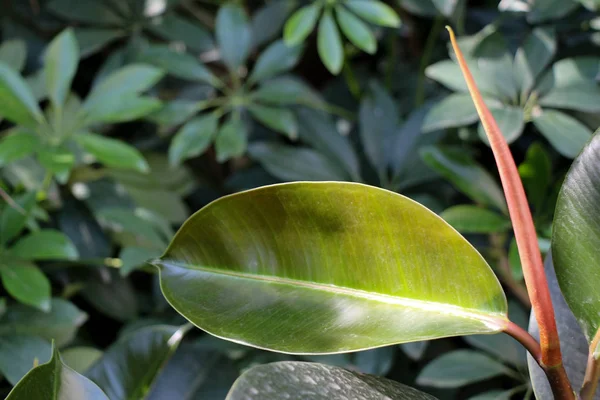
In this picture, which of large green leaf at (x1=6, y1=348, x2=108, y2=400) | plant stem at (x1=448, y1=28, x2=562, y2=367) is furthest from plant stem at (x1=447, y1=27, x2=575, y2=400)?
large green leaf at (x1=6, y1=348, x2=108, y2=400)

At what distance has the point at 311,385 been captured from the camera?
12.2 inches

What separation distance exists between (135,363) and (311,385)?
0.92 ft

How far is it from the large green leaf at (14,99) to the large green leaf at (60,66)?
49 mm

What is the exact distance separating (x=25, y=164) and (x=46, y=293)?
0.77 ft

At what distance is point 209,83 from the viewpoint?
92 cm

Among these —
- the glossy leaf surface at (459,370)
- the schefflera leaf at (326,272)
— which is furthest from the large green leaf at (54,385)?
Answer: the glossy leaf surface at (459,370)

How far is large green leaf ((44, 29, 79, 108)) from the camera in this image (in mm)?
745

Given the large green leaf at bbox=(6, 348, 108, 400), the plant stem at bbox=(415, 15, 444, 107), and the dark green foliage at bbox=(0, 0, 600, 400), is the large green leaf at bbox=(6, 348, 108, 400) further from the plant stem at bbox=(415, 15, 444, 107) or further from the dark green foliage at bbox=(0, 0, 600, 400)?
the plant stem at bbox=(415, 15, 444, 107)

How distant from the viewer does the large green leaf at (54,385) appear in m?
0.32

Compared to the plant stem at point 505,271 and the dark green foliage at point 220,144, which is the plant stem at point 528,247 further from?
the plant stem at point 505,271

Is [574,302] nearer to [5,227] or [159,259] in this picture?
[159,259]

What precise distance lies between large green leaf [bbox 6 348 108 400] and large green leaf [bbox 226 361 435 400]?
12 cm

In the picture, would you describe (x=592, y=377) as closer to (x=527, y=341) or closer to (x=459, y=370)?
(x=527, y=341)

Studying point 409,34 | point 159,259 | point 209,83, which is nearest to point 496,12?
point 409,34
